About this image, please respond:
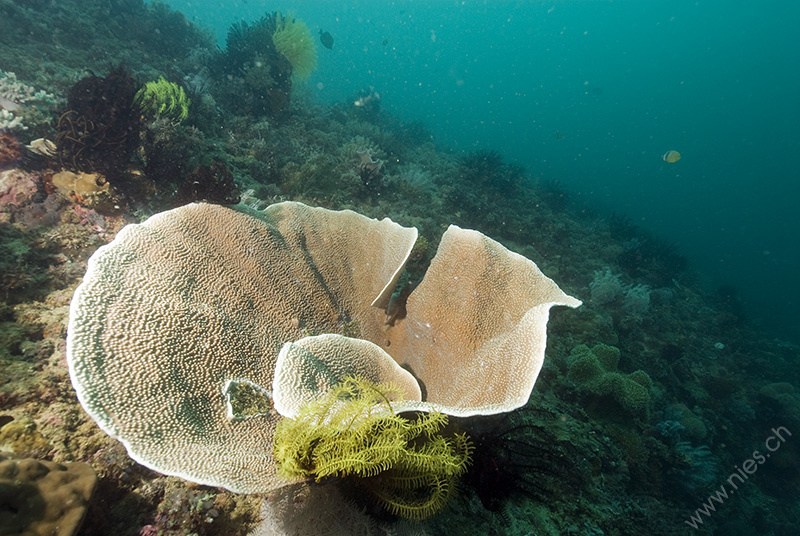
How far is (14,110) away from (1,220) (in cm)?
222

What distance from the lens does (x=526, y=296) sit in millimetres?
2652

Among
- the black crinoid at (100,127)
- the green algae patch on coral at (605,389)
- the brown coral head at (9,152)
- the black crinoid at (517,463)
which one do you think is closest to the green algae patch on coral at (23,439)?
the black crinoid at (517,463)

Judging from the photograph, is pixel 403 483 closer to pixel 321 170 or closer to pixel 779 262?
pixel 321 170

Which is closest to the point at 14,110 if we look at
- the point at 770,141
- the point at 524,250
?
the point at 524,250

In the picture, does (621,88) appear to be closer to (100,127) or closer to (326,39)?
(326,39)

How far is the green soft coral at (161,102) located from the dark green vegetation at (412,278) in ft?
0.82

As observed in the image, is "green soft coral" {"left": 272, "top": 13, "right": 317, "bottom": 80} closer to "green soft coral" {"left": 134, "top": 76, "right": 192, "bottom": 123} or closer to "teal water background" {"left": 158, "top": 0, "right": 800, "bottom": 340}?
"green soft coral" {"left": 134, "top": 76, "right": 192, "bottom": 123}

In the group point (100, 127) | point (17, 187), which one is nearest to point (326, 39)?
point (100, 127)

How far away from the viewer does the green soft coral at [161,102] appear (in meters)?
4.67

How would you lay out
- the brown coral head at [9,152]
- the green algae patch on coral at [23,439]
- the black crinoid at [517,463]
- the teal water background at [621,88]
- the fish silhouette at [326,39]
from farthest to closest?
→ the teal water background at [621,88] → the fish silhouette at [326,39] → the brown coral head at [9,152] → the black crinoid at [517,463] → the green algae patch on coral at [23,439]

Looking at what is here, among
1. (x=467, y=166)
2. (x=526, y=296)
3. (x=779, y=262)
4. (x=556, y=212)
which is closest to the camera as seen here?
(x=526, y=296)

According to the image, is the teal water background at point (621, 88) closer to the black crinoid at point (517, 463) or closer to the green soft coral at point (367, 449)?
the black crinoid at point (517, 463)

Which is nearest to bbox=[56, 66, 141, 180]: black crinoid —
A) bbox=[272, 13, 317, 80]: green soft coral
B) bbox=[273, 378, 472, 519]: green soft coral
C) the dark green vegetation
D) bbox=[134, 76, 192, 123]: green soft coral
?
the dark green vegetation

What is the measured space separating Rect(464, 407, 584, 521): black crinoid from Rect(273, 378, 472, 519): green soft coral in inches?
29.8
